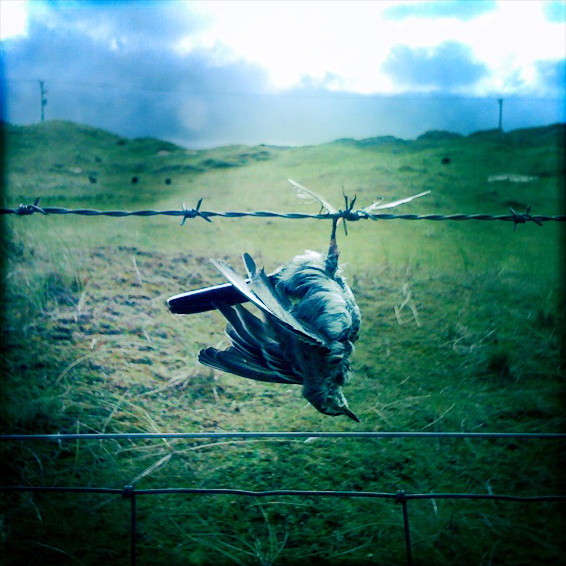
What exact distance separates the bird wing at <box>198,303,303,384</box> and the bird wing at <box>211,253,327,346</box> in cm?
8

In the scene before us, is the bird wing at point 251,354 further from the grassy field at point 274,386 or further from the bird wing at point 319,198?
the grassy field at point 274,386

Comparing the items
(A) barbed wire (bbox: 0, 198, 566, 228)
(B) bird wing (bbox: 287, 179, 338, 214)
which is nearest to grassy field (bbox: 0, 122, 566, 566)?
(A) barbed wire (bbox: 0, 198, 566, 228)

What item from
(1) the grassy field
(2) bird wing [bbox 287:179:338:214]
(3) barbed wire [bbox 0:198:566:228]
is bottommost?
(1) the grassy field

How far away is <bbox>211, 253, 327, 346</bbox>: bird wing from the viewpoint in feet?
3.59

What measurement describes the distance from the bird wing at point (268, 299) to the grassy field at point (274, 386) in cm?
78

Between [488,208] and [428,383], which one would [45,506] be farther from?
[488,208]

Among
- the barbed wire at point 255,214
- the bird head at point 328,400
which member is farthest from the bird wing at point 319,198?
the bird head at point 328,400

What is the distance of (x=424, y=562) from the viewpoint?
5.43ft

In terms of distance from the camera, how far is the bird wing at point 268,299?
1.09m

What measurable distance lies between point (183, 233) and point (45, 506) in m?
1.15

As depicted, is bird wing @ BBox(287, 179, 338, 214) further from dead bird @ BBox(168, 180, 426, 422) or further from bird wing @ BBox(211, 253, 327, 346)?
bird wing @ BBox(211, 253, 327, 346)

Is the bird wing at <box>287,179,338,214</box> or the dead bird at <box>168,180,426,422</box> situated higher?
the bird wing at <box>287,179,338,214</box>

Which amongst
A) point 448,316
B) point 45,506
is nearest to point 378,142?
point 448,316

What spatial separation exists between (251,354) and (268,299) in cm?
16
